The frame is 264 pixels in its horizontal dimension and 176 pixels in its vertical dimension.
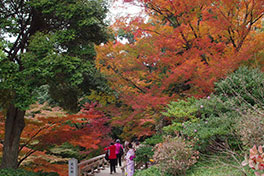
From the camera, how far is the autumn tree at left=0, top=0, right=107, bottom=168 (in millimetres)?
6920

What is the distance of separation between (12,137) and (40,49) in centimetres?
342

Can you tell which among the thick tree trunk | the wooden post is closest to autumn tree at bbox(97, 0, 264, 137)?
the wooden post

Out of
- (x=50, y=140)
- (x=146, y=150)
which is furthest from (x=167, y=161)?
(x=50, y=140)

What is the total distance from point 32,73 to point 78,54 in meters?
1.81

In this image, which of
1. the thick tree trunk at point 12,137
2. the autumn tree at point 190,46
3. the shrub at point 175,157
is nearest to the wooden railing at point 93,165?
the autumn tree at point 190,46

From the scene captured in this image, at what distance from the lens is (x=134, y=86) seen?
37.1 ft

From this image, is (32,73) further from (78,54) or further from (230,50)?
(230,50)

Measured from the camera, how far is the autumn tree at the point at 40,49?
272 inches

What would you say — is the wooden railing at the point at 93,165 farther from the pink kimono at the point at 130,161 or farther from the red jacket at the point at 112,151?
the pink kimono at the point at 130,161

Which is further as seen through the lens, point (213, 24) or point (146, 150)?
point (146, 150)

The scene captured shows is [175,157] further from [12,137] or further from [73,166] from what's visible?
[12,137]

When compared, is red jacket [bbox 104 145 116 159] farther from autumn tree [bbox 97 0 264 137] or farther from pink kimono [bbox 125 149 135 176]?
pink kimono [bbox 125 149 135 176]

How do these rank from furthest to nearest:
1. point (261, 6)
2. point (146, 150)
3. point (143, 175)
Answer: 1. point (146, 150)
2. point (261, 6)
3. point (143, 175)

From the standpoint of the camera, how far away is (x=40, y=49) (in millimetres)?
7090
